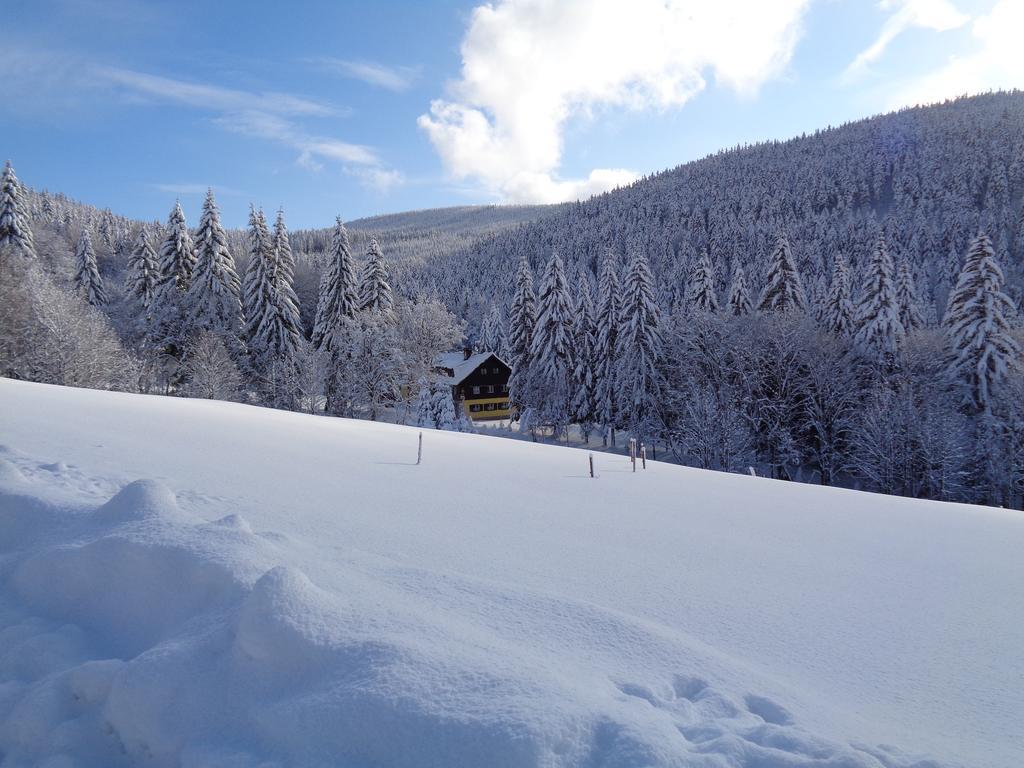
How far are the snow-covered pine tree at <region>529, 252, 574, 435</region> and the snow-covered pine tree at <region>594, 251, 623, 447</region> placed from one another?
255 cm

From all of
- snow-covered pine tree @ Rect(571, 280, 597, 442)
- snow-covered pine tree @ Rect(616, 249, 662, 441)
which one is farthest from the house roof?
snow-covered pine tree @ Rect(616, 249, 662, 441)

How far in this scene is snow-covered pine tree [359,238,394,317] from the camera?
39.6 metres

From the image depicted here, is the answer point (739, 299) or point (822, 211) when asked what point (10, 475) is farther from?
point (822, 211)

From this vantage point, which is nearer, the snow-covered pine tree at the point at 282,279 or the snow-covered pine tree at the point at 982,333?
the snow-covered pine tree at the point at 982,333

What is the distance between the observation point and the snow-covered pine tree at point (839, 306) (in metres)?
38.7

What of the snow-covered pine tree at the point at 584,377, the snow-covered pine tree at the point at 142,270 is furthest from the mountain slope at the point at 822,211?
the snow-covered pine tree at the point at 142,270

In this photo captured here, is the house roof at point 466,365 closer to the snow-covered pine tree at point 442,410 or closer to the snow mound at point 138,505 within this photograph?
the snow-covered pine tree at point 442,410

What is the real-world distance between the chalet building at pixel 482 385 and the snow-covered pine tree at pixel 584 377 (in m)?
14.7

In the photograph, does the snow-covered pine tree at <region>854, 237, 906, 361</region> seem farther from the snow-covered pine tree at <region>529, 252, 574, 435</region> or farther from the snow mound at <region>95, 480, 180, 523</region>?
the snow mound at <region>95, 480, 180, 523</region>

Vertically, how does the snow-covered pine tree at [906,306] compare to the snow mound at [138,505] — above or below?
above

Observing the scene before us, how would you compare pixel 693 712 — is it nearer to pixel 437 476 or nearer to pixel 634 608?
pixel 634 608

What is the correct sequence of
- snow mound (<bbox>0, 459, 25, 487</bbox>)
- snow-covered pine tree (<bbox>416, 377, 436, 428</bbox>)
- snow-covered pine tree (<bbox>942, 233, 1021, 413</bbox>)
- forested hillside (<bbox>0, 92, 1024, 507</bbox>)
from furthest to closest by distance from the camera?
1. snow-covered pine tree (<bbox>416, 377, 436, 428</bbox>)
2. snow-covered pine tree (<bbox>942, 233, 1021, 413</bbox>)
3. forested hillside (<bbox>0, 92, 1024, 507</bbox>)
4. snow mound (<bbox>0, 459, 25, 487</bbox>)

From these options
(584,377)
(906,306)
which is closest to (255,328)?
(584,377)

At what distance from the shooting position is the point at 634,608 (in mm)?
5141
